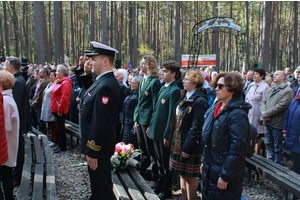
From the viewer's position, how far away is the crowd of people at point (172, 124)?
254cm

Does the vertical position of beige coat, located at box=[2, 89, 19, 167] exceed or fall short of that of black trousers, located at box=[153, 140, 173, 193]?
it exceeds it

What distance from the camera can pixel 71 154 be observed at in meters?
6.06

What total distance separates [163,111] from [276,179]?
1.90m

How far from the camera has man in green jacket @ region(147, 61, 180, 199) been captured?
12.4 feet

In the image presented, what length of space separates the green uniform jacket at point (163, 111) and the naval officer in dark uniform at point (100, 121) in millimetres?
1184

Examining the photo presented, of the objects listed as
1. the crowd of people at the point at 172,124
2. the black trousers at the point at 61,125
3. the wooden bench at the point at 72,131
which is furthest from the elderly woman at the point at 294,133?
the black trousers at the point at 61,125

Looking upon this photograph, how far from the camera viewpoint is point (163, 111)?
3.84 m

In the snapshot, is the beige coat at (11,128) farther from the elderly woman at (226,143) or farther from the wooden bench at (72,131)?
the wooden bench at (72,131)

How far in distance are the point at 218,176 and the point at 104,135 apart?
1.26m

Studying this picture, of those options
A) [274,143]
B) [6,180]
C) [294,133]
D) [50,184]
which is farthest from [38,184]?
[274,143]

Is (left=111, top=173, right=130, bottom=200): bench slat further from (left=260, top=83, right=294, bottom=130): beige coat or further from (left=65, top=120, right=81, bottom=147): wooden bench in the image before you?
(left=260, top=83, right=294, bottom=130): beige coat

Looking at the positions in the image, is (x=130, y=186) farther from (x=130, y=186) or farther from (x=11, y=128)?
(x=11, y=128)

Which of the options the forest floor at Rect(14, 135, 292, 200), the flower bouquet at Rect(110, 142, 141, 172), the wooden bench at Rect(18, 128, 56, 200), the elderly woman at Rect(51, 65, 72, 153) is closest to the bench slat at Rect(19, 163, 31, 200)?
the wooden bench at Rect(18, 128, 56, 200)

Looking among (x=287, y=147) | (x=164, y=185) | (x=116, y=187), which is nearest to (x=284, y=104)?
(x=287, y=147)
